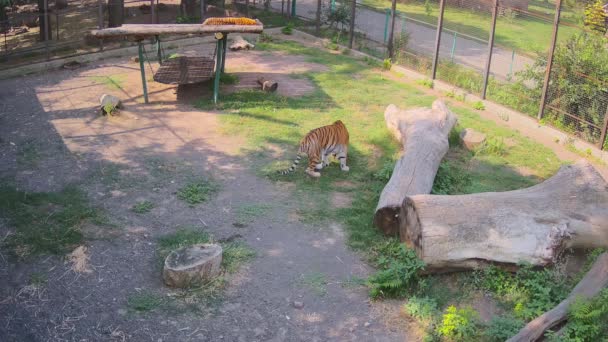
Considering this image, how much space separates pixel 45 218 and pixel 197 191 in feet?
6.83

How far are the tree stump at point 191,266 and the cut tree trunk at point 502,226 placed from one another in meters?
2.30

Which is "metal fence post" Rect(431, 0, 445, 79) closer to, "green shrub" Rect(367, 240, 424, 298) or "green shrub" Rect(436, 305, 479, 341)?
"green shrub" Rect(367, 240, 424, 298)

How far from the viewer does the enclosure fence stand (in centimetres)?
1277

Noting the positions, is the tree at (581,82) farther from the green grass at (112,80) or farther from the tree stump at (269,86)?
the green grass at (112,80)

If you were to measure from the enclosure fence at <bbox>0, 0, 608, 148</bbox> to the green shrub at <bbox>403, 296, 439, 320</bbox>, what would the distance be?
636cm

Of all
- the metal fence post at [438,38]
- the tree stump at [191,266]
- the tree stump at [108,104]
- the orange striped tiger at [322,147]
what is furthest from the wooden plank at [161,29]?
the tree stump at [191,266]

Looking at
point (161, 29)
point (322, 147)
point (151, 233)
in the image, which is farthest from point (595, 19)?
point (151, 233)

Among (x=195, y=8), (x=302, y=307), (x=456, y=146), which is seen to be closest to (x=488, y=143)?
(x=456, y=146)

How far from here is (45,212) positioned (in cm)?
897

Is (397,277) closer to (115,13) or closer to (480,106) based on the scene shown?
(480,106)

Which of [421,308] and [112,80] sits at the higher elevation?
[112,80]

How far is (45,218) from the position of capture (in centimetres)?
880

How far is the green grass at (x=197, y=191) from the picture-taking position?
31.4ft

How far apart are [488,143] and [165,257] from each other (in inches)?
250
